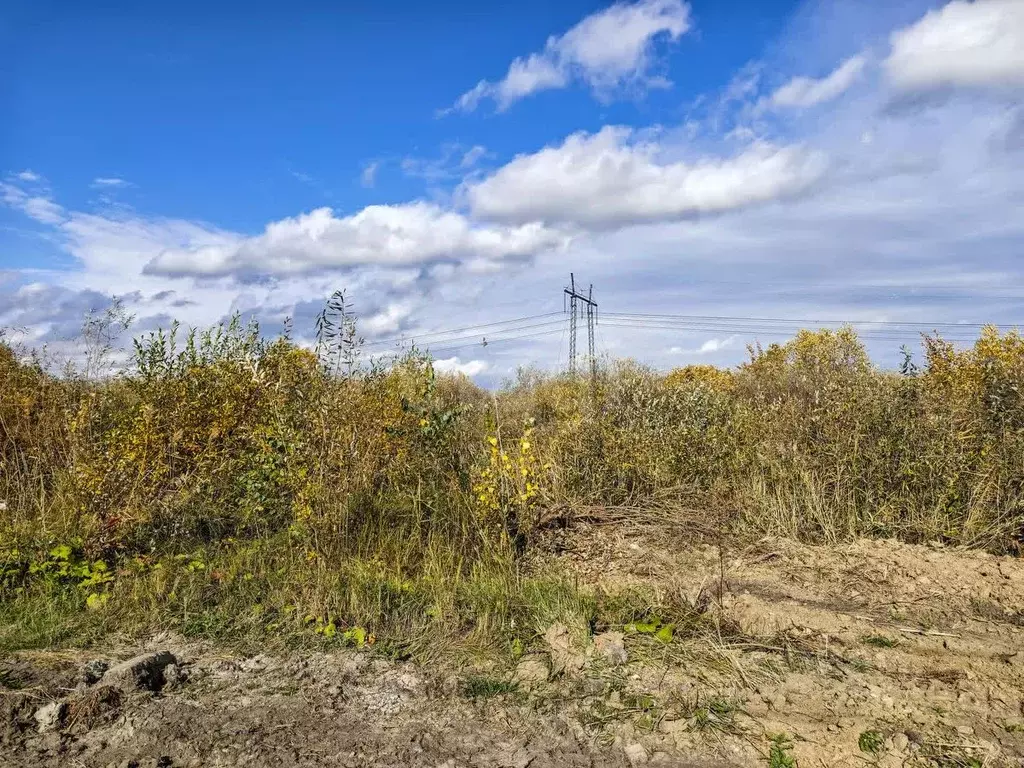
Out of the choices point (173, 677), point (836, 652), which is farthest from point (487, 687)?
point (836, 652)

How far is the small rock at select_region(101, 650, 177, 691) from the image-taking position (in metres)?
3.68

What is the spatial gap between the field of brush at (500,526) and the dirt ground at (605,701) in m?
0.03

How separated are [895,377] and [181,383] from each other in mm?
6353

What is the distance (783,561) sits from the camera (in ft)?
18.1

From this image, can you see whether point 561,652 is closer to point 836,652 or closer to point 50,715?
point 836,652

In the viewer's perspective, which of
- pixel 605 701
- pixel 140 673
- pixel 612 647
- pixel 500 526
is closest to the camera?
pixel 605 701

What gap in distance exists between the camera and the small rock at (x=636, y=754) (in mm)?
3131

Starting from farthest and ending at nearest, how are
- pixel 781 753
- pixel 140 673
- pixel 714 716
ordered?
1. pixel 140 673
2. pixel 714 716
3. pixel 781 753

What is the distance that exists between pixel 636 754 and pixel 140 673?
243cm

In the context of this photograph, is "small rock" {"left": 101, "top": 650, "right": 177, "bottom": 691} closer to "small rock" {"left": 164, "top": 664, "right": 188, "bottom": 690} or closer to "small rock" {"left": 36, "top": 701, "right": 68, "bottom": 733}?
"small rock" {"left": 164, "top": 664, "right": 188, "bottom": 690}

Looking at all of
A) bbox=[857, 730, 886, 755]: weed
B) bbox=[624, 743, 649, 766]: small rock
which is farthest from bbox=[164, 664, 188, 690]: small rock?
bbox=[857, 730, 886, 755]: weed

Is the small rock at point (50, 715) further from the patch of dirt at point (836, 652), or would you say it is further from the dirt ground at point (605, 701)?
the patch of dirt at point (836, 652)

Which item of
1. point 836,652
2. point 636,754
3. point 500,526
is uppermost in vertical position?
point 500,526

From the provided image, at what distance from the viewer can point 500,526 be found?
5.53 meters
